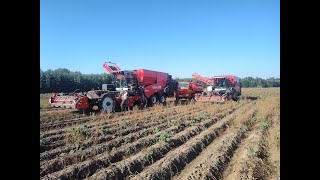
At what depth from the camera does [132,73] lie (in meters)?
14.5

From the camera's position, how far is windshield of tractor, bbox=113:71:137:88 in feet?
46.8

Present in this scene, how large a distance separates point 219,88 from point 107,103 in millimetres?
10451

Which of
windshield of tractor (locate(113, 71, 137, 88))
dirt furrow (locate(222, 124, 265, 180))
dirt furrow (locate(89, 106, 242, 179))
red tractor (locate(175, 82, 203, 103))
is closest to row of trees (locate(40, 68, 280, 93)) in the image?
red tractor (locate(175, 82, 203, 103))

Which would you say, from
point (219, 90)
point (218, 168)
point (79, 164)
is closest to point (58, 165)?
point (79, 164)

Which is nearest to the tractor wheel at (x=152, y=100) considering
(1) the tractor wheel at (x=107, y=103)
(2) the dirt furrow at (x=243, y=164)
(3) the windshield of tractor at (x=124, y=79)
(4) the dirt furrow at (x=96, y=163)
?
(3) the windshield of tractor at (x=124, y=79)

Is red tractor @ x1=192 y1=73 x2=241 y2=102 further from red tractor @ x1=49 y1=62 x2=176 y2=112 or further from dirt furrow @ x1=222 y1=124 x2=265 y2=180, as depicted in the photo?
dirt furrow @ x1=222 y1=124 x2=265 y2=180

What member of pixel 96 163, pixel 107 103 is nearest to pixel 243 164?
Answer: pixel 96 163

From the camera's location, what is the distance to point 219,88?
66.2 ft

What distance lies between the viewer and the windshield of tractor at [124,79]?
14258 mm

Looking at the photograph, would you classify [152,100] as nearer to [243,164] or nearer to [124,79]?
[124,79]

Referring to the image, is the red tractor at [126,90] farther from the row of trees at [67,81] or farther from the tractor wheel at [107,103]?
the row of trees at [67,81]

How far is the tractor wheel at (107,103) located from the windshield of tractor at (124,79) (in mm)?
2109
